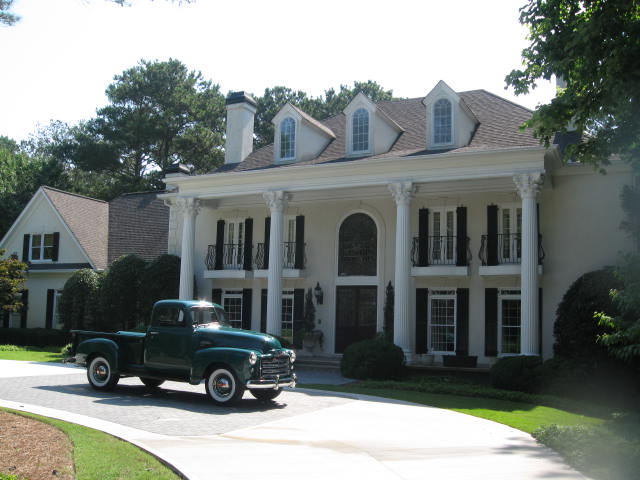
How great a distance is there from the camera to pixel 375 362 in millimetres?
18859

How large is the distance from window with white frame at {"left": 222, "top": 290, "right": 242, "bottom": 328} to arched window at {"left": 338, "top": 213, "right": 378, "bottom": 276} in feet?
Result: 15.6

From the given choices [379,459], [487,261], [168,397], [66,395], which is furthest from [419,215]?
[379,459]

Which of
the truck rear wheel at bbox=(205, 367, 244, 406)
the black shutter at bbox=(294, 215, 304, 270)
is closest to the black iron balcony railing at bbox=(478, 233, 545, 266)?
the black shutter at bbox=(294, 215, 304, 270)

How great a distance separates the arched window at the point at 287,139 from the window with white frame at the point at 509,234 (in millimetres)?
8008

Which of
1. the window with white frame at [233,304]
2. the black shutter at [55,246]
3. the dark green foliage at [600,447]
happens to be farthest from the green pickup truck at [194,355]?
the black shutter at [55,246]

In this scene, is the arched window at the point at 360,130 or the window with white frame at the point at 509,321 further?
the arched window at the point at 360,130

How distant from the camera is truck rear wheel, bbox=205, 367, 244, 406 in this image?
1256 centimetres

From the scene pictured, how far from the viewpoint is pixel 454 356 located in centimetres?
2086

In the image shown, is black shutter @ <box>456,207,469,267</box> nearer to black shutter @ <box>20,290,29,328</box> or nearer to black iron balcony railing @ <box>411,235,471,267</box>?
black iron balcony railing @ <box>411,235,471,267</box>

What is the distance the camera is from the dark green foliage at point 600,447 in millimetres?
8117

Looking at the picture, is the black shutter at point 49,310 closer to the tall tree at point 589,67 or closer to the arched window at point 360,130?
the arched window at point 360,130

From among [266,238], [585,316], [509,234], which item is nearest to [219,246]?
[266,238]

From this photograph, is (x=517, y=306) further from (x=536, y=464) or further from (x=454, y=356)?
(x=536, y=464)

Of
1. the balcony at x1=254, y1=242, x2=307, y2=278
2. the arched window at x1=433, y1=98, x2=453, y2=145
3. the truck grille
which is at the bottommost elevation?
the truck grille
